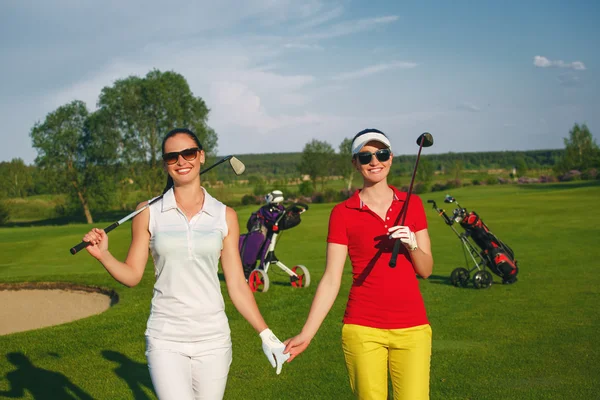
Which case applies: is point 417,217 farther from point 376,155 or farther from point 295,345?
point 295,345

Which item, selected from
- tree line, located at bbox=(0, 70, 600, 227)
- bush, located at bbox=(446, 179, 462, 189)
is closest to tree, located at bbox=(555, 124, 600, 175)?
tree line, located at bbox=(0, 70, 600, 227)

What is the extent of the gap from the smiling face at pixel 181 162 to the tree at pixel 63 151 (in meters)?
73.6

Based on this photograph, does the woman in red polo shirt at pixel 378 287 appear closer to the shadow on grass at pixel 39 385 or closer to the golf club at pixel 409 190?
the golf club at pixel 409 190

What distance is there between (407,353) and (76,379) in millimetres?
4821

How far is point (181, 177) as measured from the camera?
3984mm

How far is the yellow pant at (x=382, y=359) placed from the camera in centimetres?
388

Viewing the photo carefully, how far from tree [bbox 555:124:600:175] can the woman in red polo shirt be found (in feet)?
257

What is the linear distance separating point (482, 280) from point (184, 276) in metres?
10.5

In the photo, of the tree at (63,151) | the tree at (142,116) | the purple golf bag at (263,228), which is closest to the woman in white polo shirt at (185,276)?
the purple golf bag at (263,228)

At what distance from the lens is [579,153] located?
8912cm

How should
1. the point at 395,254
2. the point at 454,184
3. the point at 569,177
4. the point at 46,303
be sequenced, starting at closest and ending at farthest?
the point at 395,254 < the point at 46,303 < the point at 569,177 < the point at 454,184

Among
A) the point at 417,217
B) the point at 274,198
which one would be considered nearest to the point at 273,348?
the point at 417,217

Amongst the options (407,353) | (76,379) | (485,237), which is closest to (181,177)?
(407,353)

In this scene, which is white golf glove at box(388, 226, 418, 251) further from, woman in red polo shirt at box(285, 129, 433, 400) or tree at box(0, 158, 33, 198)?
tree at box(0, 158, 33, 198)
